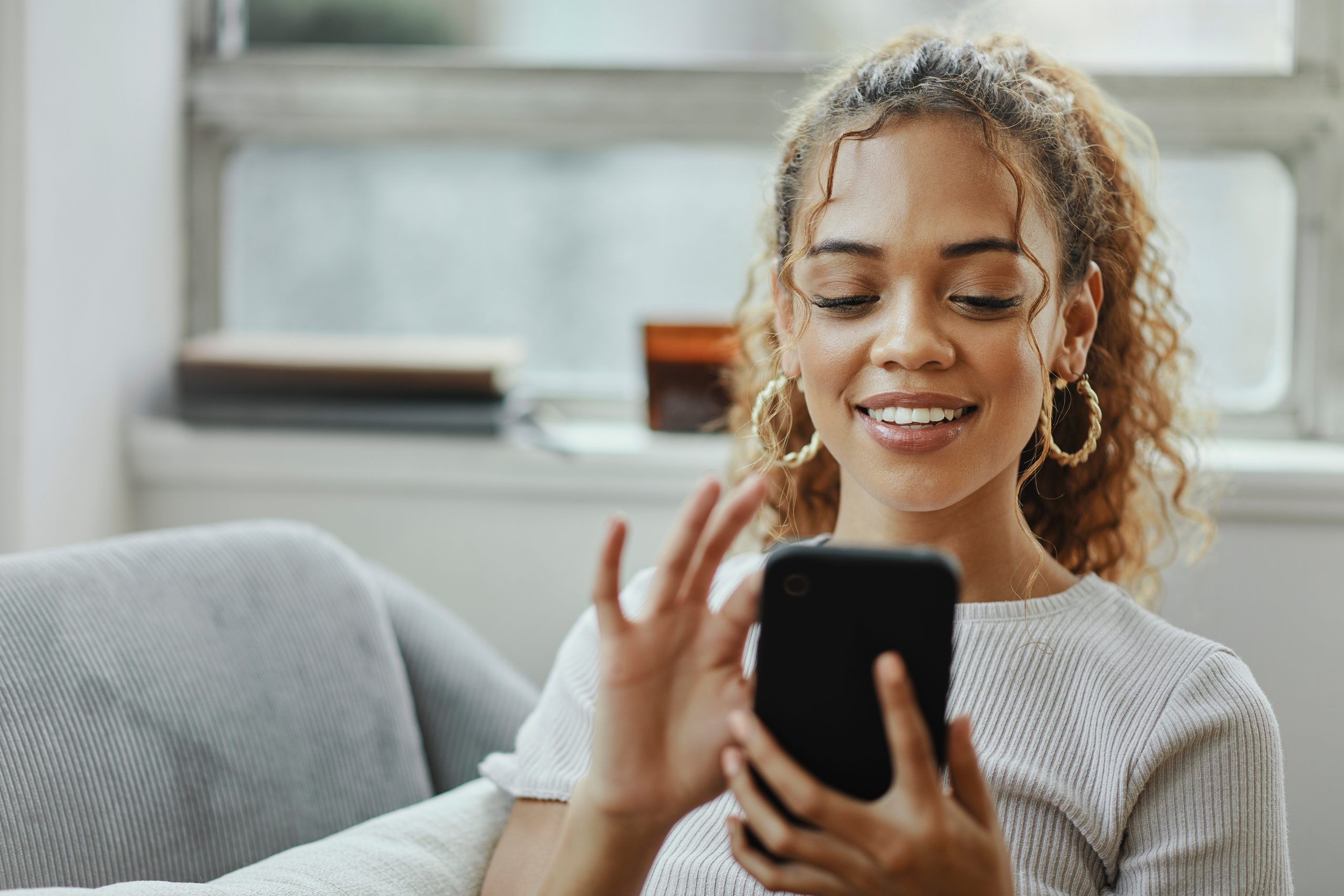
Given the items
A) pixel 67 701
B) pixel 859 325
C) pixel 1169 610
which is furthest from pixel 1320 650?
pixel 67 701

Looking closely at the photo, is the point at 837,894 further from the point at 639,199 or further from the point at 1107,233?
the point at 639,199

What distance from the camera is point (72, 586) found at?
102 centimetres

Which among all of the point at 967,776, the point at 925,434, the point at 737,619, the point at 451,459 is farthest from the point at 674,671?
the point at 451,459

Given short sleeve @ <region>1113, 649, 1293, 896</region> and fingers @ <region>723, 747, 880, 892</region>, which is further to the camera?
short sleeve @ <region>1113, 649, 1293, 896</region>

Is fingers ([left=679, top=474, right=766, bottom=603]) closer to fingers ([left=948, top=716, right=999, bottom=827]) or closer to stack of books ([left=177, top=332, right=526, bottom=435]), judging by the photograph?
fingers ([left=948, top=716, right=999, bottom=827])

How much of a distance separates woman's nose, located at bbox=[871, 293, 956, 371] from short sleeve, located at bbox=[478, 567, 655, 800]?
31 centimetres

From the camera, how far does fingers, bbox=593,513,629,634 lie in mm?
644

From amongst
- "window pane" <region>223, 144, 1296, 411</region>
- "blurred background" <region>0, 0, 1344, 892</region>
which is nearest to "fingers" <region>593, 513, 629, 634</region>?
"blurred background" <region>0, 0, 1344, 892</region>

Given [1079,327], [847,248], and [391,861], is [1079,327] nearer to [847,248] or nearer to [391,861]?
[847,248]

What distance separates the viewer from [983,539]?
998mm

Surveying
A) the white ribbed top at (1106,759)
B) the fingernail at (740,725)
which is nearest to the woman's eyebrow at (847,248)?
the white ribbed top at (1106,759)

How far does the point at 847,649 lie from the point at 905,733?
0.07 m

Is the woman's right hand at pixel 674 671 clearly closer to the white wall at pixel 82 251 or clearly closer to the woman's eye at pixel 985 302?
the woman's eye at pixel 985 302

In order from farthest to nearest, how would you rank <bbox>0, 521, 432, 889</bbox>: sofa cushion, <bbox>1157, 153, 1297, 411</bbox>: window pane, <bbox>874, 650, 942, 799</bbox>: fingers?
<bbox>1157, 153, 1297, 411</bbox>: window pane < <bbox>0, 521, 432, 889</bbox>: sofa cushion < <bbox>874, 650, 942, 799</bbox>: fingers
